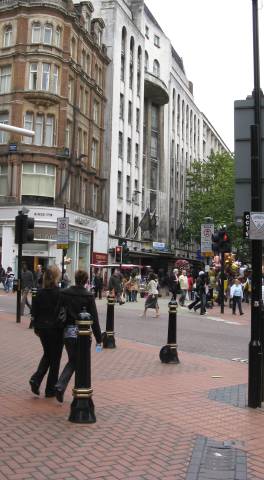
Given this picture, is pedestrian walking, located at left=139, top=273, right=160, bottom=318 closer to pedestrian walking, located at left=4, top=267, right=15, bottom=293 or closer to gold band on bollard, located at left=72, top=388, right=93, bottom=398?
gold band on bollard, located at left=72, top=388, right=93, bottom=398

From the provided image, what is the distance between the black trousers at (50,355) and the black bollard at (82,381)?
1197 millimetres

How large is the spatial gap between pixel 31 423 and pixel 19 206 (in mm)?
34867

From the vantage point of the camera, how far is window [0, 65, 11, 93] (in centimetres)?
4172

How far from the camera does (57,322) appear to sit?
23.6 feet

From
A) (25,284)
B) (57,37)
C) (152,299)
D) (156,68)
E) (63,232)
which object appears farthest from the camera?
(156,68)

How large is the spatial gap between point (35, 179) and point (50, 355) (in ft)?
112

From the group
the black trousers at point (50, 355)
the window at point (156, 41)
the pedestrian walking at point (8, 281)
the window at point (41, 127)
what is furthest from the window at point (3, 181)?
the black trousers at point (50, 355)

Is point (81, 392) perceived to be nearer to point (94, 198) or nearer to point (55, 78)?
point (55, 78)

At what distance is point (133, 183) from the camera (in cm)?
5519

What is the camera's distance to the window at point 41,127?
134 feet

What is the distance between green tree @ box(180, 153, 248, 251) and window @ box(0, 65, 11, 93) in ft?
73.1

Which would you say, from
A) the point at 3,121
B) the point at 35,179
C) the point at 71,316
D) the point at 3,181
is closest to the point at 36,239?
the point at 35,179

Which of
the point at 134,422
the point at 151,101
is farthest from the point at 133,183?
the point at 134,422

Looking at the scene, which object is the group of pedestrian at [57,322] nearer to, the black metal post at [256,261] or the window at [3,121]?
the black metal post at [256,261]
